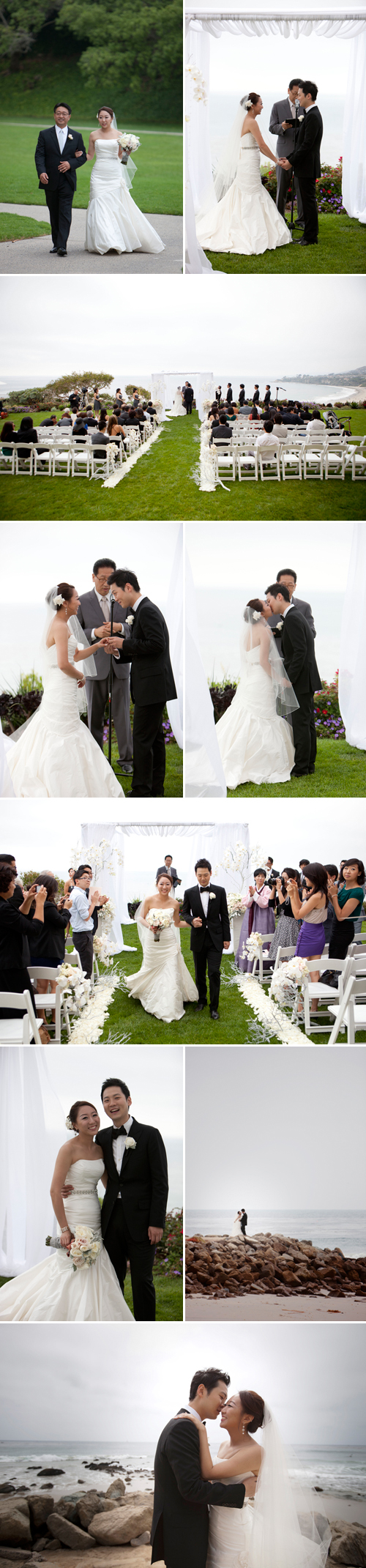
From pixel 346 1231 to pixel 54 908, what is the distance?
2634 mm

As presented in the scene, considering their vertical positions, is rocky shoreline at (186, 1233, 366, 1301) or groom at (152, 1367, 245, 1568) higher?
rocky shoreline at (186, 1233, 366, 1301)

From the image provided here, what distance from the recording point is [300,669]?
6.77m

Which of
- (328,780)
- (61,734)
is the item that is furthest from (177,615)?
(328,780)

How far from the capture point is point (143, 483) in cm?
687

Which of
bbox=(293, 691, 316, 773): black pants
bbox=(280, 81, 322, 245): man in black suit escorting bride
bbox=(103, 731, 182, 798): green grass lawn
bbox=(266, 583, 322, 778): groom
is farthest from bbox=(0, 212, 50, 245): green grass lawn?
bbox=(293, 691, 316, 773): black pants

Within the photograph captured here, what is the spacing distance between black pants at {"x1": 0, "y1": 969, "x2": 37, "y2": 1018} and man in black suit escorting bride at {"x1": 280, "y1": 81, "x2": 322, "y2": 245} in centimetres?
493

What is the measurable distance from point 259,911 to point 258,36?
5415 millimetres

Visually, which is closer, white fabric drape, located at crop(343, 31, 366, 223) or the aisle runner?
white fabric drape, located at crop(343, 31, 366, 223)

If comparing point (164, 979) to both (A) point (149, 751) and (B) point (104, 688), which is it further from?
(B) point (104, 688)

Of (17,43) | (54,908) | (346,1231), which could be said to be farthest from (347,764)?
(17,43)

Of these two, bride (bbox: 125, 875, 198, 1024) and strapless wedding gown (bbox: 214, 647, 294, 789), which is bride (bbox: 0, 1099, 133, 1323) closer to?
bride (bbox: 125, 875, 198, 1024)

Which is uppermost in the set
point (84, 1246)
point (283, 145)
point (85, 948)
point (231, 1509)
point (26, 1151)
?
point (283, 145)

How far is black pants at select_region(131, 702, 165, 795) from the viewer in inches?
266

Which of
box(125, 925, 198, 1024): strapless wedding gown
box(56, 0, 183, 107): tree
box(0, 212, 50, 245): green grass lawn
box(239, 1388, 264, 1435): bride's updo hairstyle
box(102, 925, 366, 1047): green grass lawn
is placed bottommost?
box(239, 1388, 264, 1435): bride's updo hairstyle
